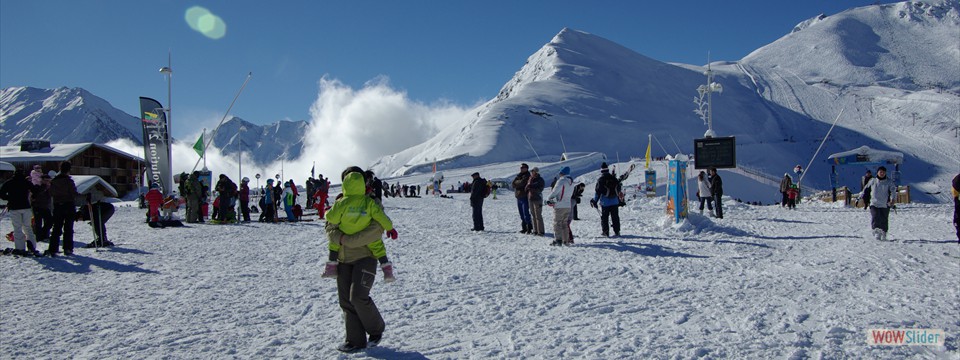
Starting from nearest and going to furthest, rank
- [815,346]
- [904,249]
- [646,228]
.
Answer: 1. [815,346]
2. [904,249]
3. [646,228]

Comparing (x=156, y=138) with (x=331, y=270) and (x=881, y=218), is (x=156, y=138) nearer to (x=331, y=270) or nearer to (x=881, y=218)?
(x=331, y=270)

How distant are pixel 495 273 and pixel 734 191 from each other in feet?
138

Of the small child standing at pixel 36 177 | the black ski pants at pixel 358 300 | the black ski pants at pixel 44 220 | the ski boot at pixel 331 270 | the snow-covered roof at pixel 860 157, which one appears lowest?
the black ski pants at pixel 358 300

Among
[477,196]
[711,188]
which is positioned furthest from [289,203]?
[711,188]

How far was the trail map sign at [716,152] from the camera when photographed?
13.6m

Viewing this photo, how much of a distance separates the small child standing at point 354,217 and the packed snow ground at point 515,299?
2.29ft

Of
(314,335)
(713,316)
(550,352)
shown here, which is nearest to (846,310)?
(713,316)

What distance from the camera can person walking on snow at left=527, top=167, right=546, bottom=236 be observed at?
11.8m

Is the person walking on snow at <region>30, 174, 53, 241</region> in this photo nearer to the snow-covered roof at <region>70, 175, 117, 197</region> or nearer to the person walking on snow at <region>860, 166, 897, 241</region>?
the person walking on snow at <region>860, 166, 897, 241</region>

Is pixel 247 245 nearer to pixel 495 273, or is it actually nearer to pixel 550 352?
pixel 495 273

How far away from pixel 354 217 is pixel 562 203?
6.30 m

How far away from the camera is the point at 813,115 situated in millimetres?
122250

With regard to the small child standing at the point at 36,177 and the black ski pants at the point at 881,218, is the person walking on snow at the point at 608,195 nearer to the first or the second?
the black ski pants at the point at 881,218

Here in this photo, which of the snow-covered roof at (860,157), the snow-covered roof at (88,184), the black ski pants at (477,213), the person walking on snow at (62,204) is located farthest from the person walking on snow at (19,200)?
the snow-covered roof at (860,157)
